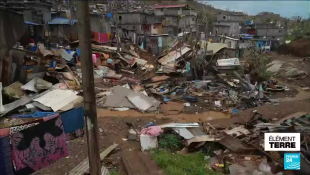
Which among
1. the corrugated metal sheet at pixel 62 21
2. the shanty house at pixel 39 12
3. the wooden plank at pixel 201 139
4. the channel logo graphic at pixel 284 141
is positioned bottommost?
the wooden plank at pixel 201 139

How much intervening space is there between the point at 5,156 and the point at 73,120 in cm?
299

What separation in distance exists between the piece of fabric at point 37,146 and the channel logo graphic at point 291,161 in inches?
141

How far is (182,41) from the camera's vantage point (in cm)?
1722

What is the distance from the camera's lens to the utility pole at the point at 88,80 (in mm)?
2553

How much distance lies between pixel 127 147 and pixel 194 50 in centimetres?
1001

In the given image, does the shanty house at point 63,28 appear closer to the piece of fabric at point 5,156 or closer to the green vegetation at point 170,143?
the green vegetation at point 170,143

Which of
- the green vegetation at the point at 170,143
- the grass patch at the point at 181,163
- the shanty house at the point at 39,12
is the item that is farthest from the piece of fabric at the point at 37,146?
the shanty house at the point at 39,12

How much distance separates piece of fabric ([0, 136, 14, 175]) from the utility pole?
1382 millimetres

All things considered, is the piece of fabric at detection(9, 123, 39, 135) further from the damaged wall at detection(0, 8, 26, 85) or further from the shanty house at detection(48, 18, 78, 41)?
the shanty house at detection(48, 18, 78, 41)

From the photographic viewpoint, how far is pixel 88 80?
2701mm

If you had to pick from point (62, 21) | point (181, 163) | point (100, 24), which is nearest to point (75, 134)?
point (181, 163)

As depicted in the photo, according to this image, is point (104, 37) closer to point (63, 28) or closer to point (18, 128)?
point (63, 28)

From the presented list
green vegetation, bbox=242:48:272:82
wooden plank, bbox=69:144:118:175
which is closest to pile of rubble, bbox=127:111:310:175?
wooden plank, bbox=69:144:118:175

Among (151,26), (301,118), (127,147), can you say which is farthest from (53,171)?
(151,26)
